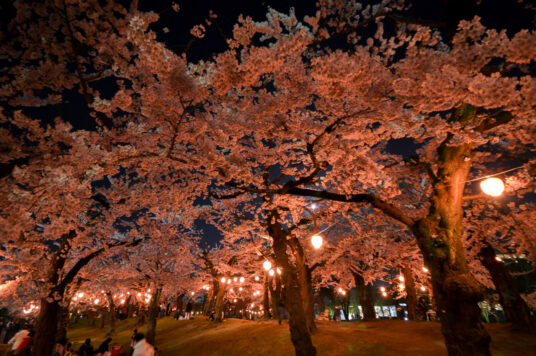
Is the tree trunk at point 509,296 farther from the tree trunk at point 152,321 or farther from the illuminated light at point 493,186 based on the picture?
the tree trunk at point 152,321

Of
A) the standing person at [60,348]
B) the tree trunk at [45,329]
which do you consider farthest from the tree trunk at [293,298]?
the standing person at [60,348]

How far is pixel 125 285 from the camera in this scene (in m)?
23.0

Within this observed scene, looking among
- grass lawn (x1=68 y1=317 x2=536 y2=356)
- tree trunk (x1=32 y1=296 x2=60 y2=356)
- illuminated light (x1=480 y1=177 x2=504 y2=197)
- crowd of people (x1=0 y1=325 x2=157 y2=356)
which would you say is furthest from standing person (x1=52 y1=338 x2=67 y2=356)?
illuminated light (x1=480 y1=177 x2=504 y2=197)

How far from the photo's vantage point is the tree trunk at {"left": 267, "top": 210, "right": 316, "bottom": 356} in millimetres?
8508

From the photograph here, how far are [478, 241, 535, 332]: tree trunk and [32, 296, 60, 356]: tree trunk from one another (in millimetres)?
22019

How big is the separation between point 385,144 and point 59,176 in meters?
14.1

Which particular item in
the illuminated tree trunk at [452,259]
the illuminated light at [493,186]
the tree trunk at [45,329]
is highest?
the illuminated light at [493,186]

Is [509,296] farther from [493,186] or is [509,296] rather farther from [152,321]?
[152,321]

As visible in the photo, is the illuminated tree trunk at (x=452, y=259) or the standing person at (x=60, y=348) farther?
the standing person at (x=60, y=348)

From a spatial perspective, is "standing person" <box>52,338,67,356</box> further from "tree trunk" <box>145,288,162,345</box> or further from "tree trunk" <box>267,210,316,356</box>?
"tree trunk" <box>267,210,316,356</box>

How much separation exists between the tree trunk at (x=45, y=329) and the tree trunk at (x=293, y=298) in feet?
36.1

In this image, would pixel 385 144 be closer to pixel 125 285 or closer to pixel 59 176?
pixel 59 176

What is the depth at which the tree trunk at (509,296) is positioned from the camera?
36.2 ft

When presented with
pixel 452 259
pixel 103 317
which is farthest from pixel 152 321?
pixel 103 317
